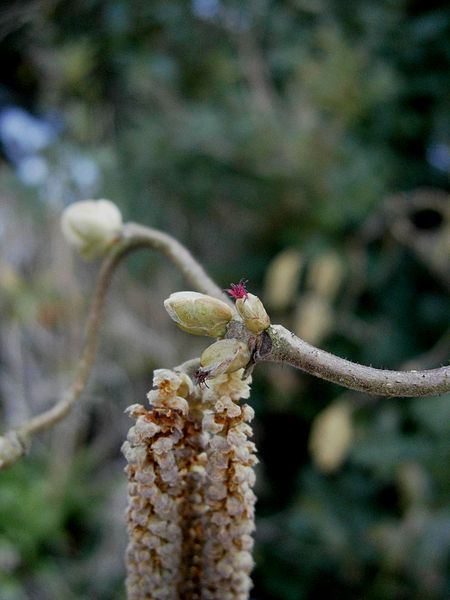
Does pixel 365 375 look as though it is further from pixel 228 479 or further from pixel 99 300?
pixel 99 300

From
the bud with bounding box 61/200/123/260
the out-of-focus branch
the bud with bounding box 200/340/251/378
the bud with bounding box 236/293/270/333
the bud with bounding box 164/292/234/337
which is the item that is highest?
the bud with bounding box 61/200/123/260

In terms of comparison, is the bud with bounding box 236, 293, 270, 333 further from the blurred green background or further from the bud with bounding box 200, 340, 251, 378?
the blurred green background

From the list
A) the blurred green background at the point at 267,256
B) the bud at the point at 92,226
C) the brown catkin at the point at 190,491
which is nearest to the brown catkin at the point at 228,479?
the brown catkin at the point at 190,491

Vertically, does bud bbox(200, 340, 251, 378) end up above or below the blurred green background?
below

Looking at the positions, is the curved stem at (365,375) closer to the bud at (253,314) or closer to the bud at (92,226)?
the bud at (253,314)

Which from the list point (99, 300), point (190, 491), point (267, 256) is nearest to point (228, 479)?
point (190, 491)

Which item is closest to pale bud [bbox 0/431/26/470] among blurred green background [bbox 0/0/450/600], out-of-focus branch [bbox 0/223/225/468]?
out-of-focus branch [bbox 0/223/225/468]

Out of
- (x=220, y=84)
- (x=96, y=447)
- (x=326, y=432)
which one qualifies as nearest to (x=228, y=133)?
(x=220, y=84)
